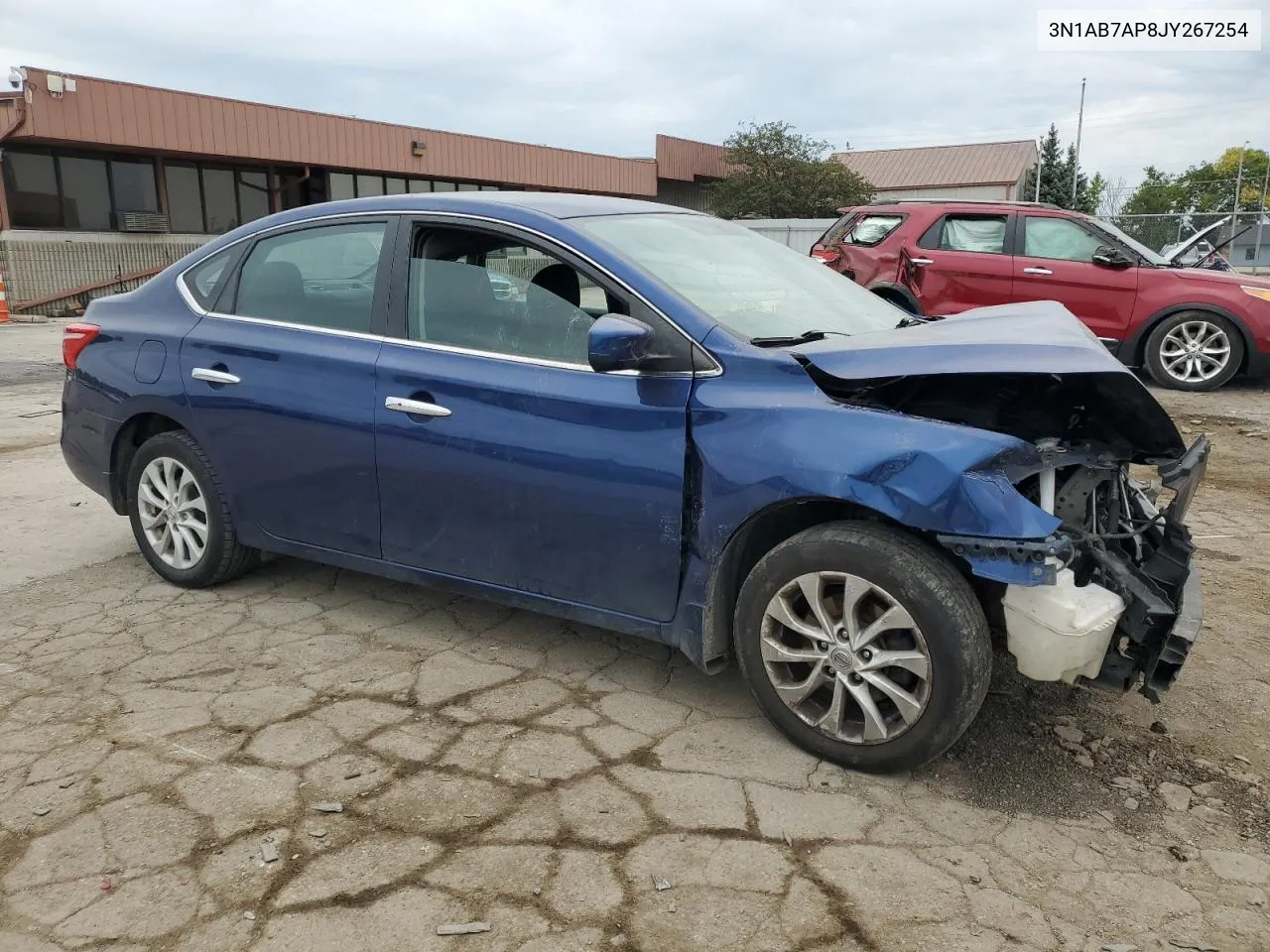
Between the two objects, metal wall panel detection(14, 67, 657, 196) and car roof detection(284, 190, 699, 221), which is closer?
car roof detection(284, 190, 699, 221)

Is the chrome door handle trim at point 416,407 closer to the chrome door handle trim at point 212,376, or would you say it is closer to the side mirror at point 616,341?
the side mirror at point 616,341

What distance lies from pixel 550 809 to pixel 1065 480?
178 cm

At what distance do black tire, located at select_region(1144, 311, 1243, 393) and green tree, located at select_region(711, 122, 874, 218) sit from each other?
99.1 feet

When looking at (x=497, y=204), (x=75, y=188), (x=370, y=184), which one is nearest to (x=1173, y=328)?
(x=497, y=204)

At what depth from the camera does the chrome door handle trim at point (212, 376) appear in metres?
4.02

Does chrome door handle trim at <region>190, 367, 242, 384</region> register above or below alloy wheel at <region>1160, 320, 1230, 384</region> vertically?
above

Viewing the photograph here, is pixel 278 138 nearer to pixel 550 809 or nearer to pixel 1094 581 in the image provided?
pixel 550 809

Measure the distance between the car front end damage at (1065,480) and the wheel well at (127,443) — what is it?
9.60 feet

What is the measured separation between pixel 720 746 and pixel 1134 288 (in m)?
7.89

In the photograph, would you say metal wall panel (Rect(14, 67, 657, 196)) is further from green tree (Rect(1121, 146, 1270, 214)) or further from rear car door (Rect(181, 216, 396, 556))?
green tree (Rect(1121, 146, 1270, 214))

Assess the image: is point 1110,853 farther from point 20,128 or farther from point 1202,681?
point 20,128

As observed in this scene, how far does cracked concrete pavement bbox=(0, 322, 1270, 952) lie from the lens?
2.32 meters

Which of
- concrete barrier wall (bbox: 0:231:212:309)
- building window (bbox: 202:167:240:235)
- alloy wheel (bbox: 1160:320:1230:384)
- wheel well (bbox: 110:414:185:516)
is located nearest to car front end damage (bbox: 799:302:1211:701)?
wheel well (bbox: 110:414:185:516)

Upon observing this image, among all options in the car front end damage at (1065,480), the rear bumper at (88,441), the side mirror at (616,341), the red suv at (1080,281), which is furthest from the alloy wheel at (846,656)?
the red suv at (1080,281)
